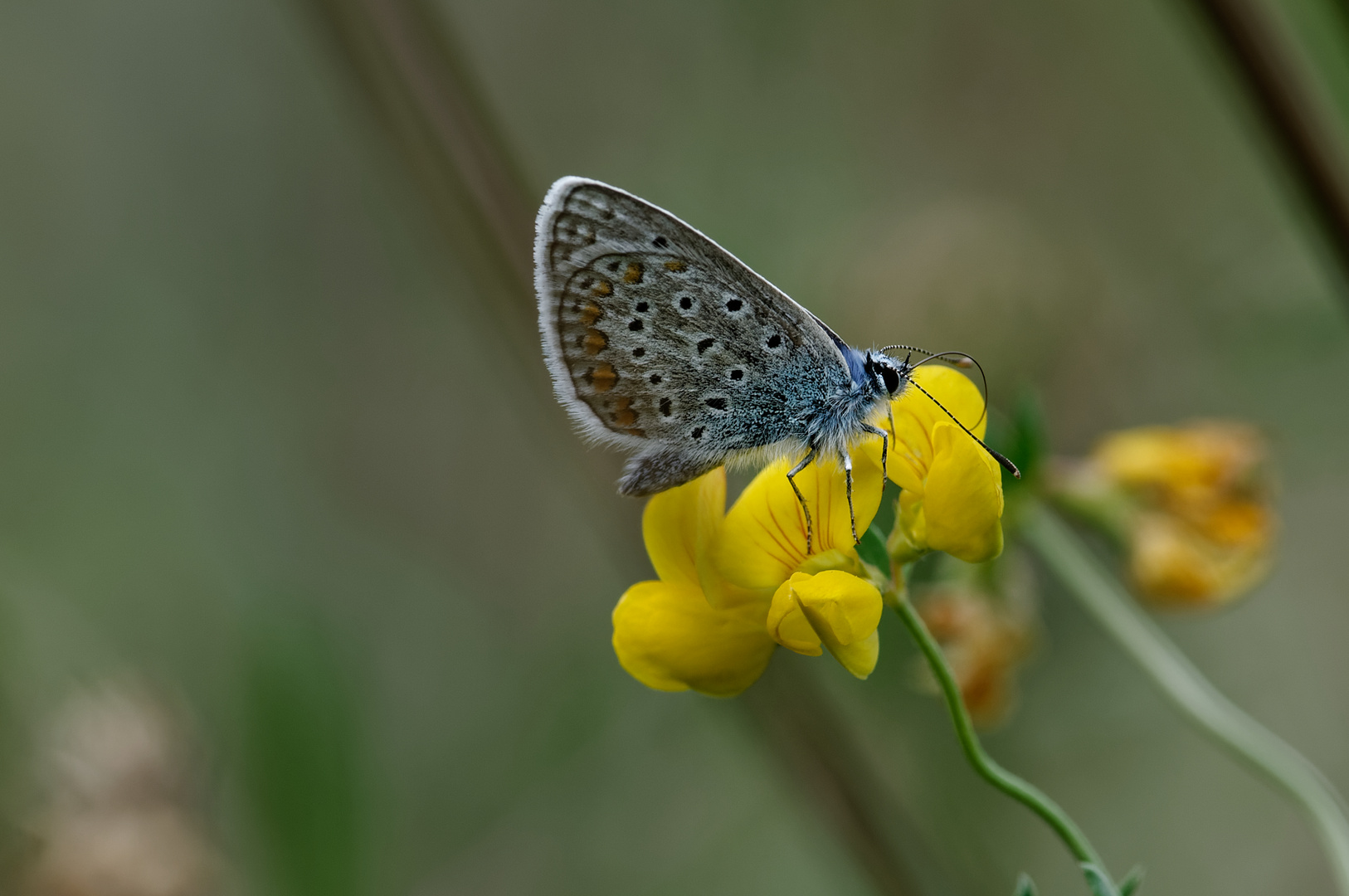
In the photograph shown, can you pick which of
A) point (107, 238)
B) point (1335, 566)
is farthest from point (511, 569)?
point (1335, 566)

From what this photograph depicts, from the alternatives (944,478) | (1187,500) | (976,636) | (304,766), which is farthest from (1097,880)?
(304,766)

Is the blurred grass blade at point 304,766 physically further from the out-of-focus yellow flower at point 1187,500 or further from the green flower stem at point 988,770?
the out-of-focus yellow flower at point 1187,500

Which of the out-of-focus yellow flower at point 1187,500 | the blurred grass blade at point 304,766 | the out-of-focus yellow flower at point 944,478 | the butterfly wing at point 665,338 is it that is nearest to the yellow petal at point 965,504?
the out-of-focus yellow flower at point 944,478

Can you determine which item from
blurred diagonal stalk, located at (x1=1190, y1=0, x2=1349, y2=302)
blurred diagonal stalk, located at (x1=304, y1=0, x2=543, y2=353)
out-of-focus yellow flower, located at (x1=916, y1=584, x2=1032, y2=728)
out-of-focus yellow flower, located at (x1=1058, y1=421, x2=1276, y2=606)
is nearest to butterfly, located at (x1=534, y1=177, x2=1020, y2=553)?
blurred diagonal stalk, located at (x1=304, y1=0, x2=543, y2=353)

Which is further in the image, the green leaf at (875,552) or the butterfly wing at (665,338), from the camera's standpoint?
the butterfly wing at (665,338)

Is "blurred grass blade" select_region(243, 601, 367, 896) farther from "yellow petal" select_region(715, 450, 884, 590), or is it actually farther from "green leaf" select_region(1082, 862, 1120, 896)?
"green leaf" select_region(1082, 862, 1120, 896)
